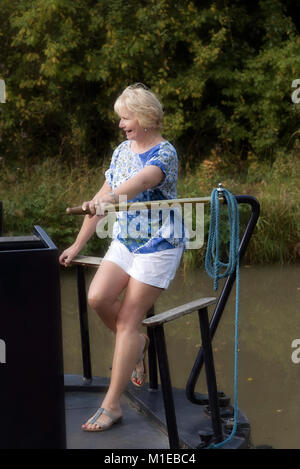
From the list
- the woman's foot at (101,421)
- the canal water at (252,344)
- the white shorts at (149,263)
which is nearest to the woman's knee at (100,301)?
the white shorts at (149,263)

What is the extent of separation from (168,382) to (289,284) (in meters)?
6.04

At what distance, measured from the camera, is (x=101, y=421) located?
3463mm

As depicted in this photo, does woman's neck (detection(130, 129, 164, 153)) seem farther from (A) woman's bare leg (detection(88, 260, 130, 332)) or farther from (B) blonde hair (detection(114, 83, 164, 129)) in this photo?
(A) woman's bare leg (detection(88, 260, 130, 332))

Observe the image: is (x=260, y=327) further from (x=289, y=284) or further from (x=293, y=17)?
(x=293, y=17)

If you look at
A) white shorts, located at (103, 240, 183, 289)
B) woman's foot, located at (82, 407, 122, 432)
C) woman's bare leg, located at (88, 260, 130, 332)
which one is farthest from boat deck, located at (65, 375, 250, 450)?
white shorts, located at (103, 240, 183, 289)

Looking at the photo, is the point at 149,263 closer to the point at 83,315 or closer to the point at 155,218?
the point at 155,218

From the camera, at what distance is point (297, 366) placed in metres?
5.89

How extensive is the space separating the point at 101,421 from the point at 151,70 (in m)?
13.6

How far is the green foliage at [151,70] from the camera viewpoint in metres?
15.4

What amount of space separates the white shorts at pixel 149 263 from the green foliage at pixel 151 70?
11.6 metres

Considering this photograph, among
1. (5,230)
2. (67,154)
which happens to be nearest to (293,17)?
(67,154)

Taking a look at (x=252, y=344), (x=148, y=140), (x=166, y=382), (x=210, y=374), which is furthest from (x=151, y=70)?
(x=166, y=382)

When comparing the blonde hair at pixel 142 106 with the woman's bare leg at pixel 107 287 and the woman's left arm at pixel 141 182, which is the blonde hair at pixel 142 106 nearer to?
the woman's left arm at pixel 141 182

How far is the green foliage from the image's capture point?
15.4 m
